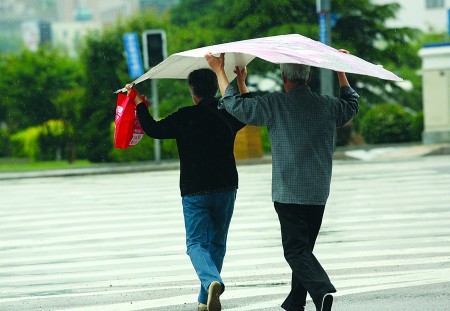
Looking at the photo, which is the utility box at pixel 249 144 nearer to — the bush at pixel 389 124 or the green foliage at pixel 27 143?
the bush at pixel 389 124

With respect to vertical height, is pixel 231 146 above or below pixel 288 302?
above

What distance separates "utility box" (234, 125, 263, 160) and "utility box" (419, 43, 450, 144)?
4.74 m

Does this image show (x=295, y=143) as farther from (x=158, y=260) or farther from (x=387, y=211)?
(x=387, y=211)

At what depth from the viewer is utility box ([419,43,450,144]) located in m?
28.1

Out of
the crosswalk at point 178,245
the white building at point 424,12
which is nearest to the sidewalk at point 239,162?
the crosswalk at point 178,245

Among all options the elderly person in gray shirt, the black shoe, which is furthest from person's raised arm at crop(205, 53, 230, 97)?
the black shoe

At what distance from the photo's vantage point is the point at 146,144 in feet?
94.7

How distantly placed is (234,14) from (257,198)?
19.2m

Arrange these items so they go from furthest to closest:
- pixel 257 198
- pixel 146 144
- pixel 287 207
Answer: pixel 146 144
pixel 257 198
pixel 287 207

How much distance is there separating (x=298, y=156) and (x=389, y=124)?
25.4 m

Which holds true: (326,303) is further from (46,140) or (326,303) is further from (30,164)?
(46,140)

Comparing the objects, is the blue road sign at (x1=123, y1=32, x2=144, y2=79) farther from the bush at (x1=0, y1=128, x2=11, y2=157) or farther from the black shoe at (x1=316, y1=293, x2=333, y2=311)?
the black shoe at (x1=316, y1=293, x2=333, y2=311)

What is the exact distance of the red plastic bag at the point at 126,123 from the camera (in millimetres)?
6879

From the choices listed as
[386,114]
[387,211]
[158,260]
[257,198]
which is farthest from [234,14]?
[158,260]
